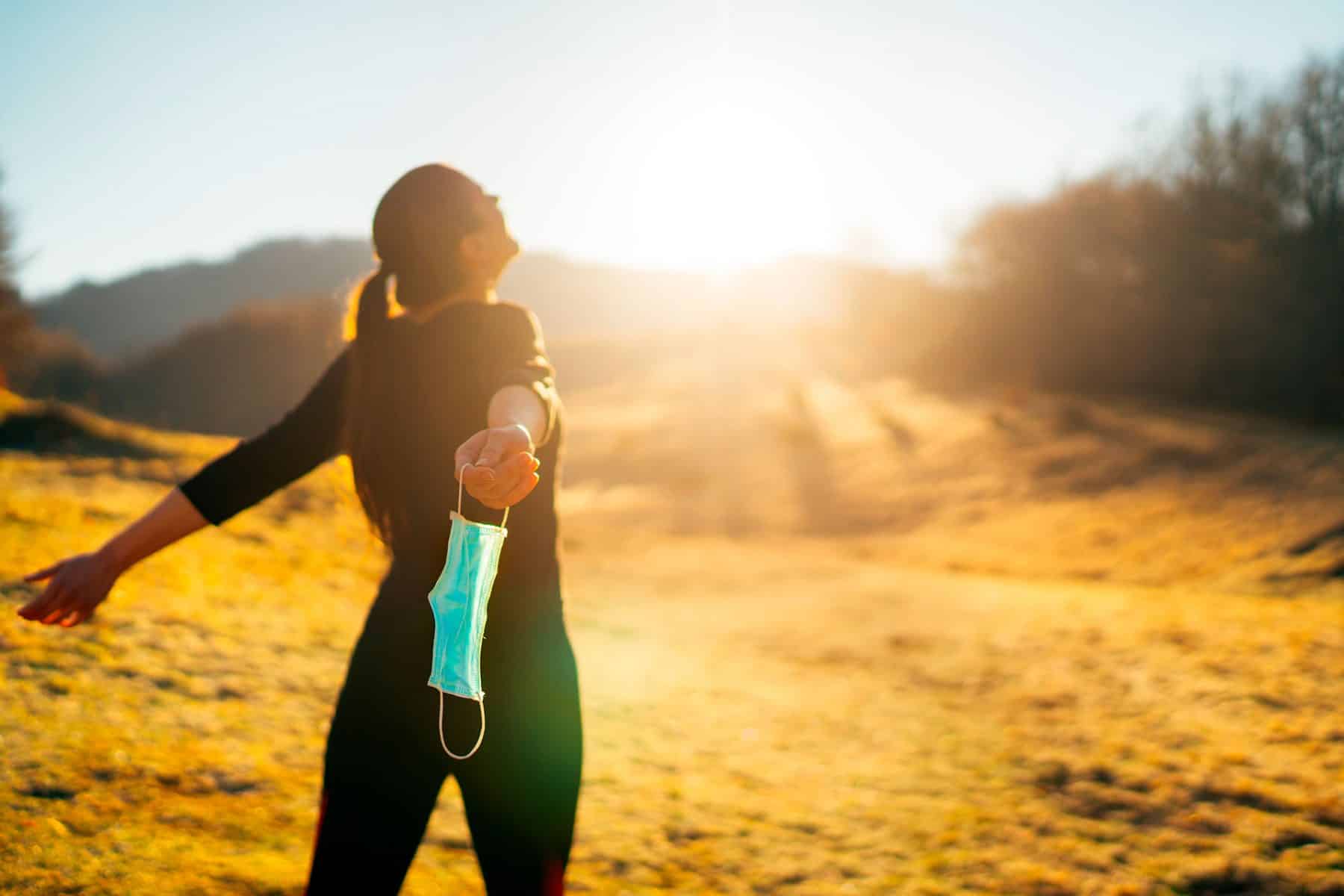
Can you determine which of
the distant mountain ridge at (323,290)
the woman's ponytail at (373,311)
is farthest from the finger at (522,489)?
the distant mountain ridge at (323,290)

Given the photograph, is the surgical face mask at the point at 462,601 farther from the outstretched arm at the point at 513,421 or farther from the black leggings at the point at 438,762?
the black leggings at the point at 438,762

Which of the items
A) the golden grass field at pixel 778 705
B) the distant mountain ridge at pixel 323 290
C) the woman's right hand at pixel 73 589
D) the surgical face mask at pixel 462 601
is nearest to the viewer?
the surgical face mask at pixel 462 601

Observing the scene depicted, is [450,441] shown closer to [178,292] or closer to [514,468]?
[514,468]

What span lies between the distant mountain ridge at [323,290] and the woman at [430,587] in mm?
31886

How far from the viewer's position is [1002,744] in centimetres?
605

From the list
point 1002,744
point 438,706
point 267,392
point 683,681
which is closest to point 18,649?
point 438,706

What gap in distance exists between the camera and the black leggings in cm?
162

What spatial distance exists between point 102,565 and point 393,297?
77 cm

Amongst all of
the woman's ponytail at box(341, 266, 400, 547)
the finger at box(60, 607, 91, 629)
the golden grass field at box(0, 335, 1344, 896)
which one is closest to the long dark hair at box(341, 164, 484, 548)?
the woman's ponytail at box(341, 266, 400, 547)

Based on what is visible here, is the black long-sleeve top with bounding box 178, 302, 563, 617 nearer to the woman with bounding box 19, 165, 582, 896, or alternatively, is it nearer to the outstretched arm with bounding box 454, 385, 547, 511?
the woman with bounding box 19, 165, 582, 896

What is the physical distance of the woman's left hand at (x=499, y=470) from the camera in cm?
116

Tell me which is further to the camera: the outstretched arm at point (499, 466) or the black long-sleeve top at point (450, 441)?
the black long-sleeve top at point (450, 441)

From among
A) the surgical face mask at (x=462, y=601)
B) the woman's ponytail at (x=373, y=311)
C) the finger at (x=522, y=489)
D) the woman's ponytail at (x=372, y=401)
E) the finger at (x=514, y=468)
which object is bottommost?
the surgical face mask at (x=462, y=601)

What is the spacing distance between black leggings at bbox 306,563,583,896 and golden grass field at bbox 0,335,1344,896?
1.58 ft
